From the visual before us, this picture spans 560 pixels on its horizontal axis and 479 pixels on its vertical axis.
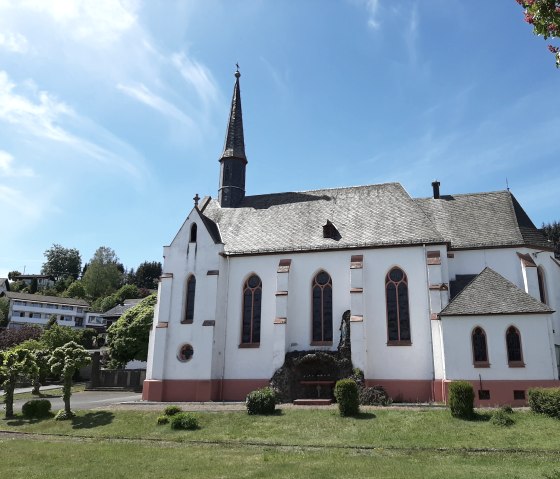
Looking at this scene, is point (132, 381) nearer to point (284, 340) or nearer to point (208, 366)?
point (208, 366)

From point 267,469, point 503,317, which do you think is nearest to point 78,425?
point 267,469

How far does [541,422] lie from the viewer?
61.4 ft

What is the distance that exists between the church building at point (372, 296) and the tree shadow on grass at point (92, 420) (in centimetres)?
490

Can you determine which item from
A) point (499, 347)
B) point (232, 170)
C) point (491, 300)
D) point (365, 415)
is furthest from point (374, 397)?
point (232, 170)

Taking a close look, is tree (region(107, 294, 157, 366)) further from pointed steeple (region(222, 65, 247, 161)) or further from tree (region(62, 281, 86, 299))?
tree (region(62, 281, 86, 299))

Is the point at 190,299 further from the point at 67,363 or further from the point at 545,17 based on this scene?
the point at 545,17

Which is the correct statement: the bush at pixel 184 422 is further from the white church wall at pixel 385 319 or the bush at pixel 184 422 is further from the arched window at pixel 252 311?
the white church wall at pixel 385 319

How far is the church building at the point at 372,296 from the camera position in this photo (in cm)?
2484

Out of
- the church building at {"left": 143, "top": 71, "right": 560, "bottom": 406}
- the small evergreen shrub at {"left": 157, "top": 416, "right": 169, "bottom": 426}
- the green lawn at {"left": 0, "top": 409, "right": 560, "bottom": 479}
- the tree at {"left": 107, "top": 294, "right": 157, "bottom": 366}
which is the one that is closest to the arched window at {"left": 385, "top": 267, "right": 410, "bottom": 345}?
the church building at {"left": 143, "top": 71, "right": 560, "bottom": 406}

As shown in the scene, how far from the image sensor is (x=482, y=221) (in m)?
31.0

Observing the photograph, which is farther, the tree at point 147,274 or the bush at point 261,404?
the tree at point 147,274

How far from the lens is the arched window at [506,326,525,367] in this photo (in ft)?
79.4

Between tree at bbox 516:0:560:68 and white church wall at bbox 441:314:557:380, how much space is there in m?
18.4

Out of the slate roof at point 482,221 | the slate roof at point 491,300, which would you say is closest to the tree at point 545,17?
the slate roof at point 491,300
